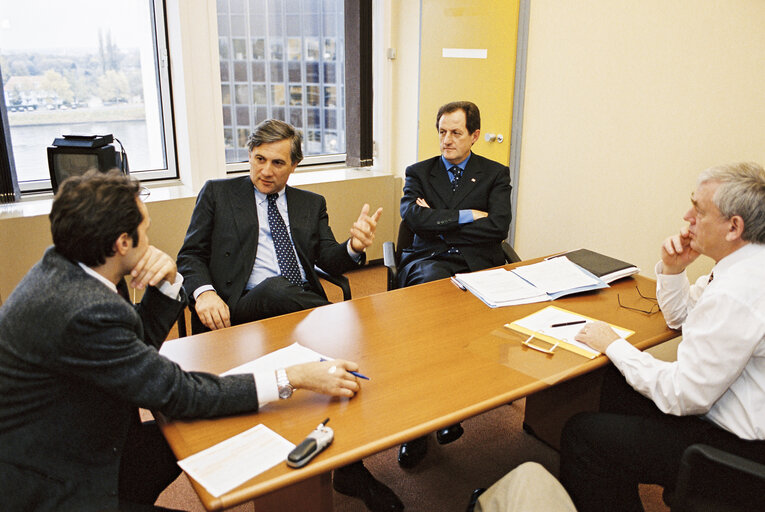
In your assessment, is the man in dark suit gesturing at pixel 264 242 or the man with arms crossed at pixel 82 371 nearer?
the man with arms crossed at pixel 82 371

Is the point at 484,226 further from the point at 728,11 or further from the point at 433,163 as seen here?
the point at 728,11

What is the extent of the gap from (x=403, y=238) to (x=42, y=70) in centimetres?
254

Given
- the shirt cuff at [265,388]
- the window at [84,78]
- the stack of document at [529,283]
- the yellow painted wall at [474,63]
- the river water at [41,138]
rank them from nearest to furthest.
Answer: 1. the shirt cuff at [265,388]
2. the stack of document at [529,283]
3. the window at [84,78]
4. the river water at [41,138]
5. the yellow painted wall at [474,63]

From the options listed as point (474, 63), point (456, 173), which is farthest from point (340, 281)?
point (474, 63)

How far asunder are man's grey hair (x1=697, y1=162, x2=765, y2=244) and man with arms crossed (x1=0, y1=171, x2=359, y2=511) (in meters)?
1.37

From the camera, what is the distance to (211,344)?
5.92ft

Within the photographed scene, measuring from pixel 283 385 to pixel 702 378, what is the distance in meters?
1.09

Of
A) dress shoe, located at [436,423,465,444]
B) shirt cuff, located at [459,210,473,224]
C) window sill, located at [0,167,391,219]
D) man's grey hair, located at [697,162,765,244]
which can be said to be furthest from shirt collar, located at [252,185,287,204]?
man's grey hair, located at [697,162,765,244]

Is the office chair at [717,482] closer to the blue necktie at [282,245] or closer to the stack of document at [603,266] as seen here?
the stack of document at [603,266]

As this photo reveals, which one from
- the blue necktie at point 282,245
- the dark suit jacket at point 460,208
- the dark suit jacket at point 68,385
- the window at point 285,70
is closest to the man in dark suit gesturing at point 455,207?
the dark suit jacket at point 460,208

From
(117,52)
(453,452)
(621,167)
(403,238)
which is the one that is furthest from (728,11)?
(117,52)

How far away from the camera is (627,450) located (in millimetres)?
1711

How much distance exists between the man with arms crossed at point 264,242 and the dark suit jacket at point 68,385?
3.28 ft

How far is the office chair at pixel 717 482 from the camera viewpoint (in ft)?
4.38
